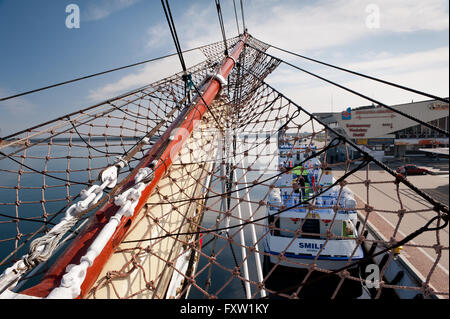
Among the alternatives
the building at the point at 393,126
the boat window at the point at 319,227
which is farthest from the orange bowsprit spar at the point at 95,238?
the building at the point at 393,126

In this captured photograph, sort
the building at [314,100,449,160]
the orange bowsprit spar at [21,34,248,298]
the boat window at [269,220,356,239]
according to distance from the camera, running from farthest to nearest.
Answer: the building at [314,100,449,160] → the boat window at [269,220,356,239] → the orange bowsprit spar at [21,34,248,298]

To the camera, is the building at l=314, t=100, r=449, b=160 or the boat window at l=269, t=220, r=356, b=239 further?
the building at l=314, t=100, r=449, b=160

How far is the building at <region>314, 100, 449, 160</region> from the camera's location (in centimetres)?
1717

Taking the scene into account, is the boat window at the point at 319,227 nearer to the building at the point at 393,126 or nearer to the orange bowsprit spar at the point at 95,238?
the orange bowsprit spar at the point at 95,238

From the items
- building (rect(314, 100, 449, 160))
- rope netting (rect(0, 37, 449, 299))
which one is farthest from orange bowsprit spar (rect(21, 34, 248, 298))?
building (rect(314, 100, 449, 160))

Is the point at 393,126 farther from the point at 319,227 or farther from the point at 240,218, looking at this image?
the point at 240,218

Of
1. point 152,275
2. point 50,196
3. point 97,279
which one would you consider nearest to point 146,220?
point 152,275

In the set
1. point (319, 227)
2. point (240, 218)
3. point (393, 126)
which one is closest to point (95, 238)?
point (240, 218)

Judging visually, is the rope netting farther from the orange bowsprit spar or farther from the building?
the building

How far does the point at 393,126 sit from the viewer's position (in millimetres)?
18391

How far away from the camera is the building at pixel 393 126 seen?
56.3 ft

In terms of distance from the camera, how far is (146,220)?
1951mm
